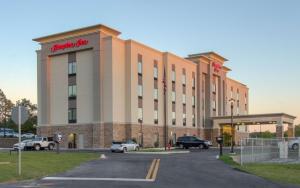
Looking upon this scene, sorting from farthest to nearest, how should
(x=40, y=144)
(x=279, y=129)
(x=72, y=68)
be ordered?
(x=279, y=129) → (x=72, y=68) → (x=40, y=144)

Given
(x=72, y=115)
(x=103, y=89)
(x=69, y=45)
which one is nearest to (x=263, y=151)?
(x=103, y=89)

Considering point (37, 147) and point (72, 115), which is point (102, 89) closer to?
point (72, 115)

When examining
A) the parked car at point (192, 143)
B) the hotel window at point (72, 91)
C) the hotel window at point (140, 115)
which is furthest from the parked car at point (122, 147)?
the hotel window at point (72, 91)

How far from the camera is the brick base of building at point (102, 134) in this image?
66062 mm

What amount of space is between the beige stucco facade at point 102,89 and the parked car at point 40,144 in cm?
718

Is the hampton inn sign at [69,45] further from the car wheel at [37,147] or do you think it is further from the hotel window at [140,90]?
the car wheel at [37,147]

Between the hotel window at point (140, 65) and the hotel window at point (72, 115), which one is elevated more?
the hotel window at point (140, 65)

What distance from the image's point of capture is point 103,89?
67.2m

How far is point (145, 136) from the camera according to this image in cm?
7325

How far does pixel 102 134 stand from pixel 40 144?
9.62 m

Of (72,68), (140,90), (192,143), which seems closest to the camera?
(192,143)

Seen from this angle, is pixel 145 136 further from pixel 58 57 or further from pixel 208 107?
pixel 208 107

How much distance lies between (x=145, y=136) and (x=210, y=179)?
176ft

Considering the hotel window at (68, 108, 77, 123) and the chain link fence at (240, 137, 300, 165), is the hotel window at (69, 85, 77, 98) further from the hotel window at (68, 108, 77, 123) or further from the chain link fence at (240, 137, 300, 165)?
the chain link fence at (240, 137, 300, 165)
